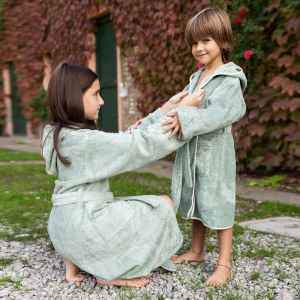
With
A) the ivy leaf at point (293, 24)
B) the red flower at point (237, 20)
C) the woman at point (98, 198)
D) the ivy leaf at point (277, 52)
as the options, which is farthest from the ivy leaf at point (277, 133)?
the woman at point (98, 198)

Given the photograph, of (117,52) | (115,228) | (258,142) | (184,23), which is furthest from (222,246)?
(117,52)

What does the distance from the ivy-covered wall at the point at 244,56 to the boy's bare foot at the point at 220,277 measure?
2.66 meters

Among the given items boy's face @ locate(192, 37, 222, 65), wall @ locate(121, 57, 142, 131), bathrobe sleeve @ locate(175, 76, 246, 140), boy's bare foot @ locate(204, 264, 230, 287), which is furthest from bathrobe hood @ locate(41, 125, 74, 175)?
wall @ locate(121, 57, 142, 131)

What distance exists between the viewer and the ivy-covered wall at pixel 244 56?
414 cm

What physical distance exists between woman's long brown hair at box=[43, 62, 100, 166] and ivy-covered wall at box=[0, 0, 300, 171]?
9.65 ft

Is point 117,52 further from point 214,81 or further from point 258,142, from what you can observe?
point 214,81

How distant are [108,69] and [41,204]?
5.11 metres

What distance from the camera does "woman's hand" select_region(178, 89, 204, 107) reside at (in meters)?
1.86

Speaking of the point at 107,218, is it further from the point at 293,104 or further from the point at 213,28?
the point at 293,104

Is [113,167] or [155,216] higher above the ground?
[113,167]

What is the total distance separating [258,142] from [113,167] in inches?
132

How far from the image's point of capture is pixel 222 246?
197cm

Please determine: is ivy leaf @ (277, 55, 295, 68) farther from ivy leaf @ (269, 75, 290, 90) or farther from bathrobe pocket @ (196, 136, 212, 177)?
bathrobe pocket @ (196, 136, 212, 177)

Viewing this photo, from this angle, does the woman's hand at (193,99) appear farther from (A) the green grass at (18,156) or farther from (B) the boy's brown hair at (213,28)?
(A) the green grass at (18,156)
